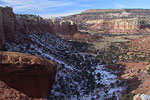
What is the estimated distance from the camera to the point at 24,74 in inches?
309

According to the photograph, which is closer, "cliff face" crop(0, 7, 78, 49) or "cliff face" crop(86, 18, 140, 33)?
"cliff face" crop(0, 7, 78, 49)

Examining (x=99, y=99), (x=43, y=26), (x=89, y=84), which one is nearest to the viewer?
(x=99, y=99)

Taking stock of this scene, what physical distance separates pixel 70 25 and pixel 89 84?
47.9 meters

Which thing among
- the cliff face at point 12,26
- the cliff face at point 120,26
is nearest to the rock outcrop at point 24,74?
the cliff face at point 12,26

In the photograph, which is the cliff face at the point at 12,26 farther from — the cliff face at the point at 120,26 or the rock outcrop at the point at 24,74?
the cliff face at the point at 120,26

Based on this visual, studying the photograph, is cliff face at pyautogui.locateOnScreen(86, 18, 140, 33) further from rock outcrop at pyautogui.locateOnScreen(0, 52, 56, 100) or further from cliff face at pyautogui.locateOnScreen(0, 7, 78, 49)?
rock outcrop at pyautogui.locateOnScreen(0, 52, 56, 100)

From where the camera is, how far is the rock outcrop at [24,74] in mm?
7301

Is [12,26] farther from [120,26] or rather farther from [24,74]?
[120,26]

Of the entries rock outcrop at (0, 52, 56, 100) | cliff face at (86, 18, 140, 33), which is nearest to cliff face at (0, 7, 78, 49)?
rock outcrop at (0, 52, 56, 100)

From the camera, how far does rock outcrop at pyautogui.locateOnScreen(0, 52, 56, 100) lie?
24.0 ft

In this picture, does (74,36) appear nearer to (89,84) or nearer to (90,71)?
(90,71)

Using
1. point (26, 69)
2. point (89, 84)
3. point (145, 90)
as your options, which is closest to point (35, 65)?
point (26, 69)

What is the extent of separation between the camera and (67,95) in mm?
15719

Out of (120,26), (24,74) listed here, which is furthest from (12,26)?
(120,26)
